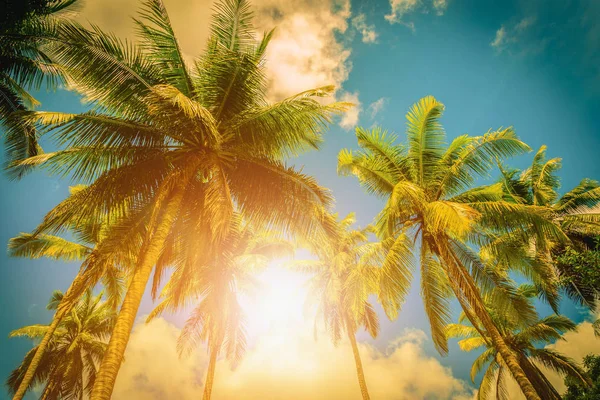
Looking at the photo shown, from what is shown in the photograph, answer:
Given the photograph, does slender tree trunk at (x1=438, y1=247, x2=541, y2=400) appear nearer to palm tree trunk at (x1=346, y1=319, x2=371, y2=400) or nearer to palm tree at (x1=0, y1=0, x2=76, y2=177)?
palm tree trunk at (x1=346, y1=319, x2=371, y2=400)

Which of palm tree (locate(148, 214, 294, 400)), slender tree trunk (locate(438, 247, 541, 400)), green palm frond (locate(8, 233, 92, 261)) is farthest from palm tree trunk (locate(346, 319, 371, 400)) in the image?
green palm frond (locate(8, 233, 92, 261))

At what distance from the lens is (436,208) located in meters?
7.16

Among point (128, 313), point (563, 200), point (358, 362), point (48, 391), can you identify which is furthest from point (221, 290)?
point (563, 200)

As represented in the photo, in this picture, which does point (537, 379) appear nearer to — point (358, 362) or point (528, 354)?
point (528, 354)

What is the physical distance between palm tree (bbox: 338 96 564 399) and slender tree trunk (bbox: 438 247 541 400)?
0.03 metres

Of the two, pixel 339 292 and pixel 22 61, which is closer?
pixel 22 61

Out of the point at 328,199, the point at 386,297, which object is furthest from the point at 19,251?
the point at 386,297

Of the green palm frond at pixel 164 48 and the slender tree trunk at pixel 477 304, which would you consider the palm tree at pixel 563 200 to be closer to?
the slender tree trunk at pixel 477 304

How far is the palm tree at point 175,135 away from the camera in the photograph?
6.12m

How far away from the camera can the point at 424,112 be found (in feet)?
31.0

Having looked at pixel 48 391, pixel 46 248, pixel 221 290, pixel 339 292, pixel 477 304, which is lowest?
pixel 48 391

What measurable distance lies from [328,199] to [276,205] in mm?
1428

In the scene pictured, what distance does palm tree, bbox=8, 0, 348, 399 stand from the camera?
6125 millimetres

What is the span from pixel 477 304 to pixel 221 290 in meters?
7.51
